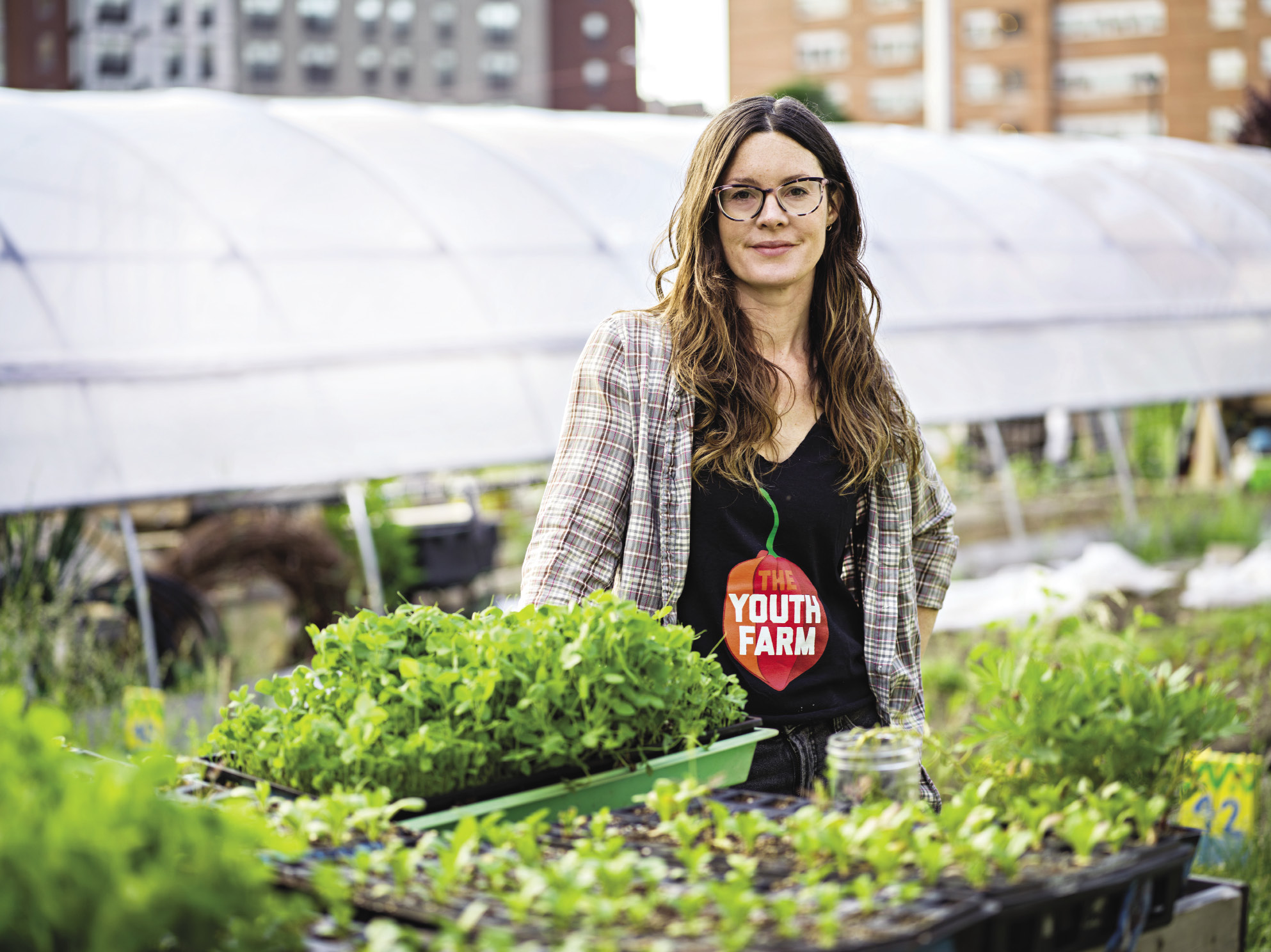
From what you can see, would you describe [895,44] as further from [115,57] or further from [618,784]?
[618,784]

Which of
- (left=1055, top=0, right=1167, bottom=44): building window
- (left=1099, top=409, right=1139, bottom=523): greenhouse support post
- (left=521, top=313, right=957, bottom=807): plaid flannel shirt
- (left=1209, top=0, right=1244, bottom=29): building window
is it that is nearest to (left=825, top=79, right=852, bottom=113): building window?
(left=1055, top=0, right=1167, bottom=44): building window

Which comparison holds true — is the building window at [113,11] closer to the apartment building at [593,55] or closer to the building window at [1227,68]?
the apartment building at [593,55]

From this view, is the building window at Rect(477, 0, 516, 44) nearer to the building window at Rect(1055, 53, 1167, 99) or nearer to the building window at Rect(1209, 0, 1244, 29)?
the building window at Rect(1055, 53, 1167, 99)

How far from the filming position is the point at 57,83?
4719 cm

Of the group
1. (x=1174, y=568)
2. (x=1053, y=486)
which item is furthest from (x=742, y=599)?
(x=1053, y=486)

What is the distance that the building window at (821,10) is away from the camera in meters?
56.6

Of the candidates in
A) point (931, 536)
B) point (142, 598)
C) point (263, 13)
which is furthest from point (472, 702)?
point (263, 13)

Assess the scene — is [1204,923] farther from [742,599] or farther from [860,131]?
[860,131]

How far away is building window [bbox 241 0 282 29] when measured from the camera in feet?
200

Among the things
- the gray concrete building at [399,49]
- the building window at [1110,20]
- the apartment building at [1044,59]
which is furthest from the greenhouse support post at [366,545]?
the gray concrete building at [399,49]

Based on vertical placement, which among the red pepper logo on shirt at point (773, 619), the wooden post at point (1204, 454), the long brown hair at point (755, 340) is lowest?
the wooden post at point (1204, 454)

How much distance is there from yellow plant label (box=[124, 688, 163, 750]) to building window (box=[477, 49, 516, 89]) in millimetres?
65082

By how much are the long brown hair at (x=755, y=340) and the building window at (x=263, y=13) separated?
2518 inches

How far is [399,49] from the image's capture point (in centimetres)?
6488
